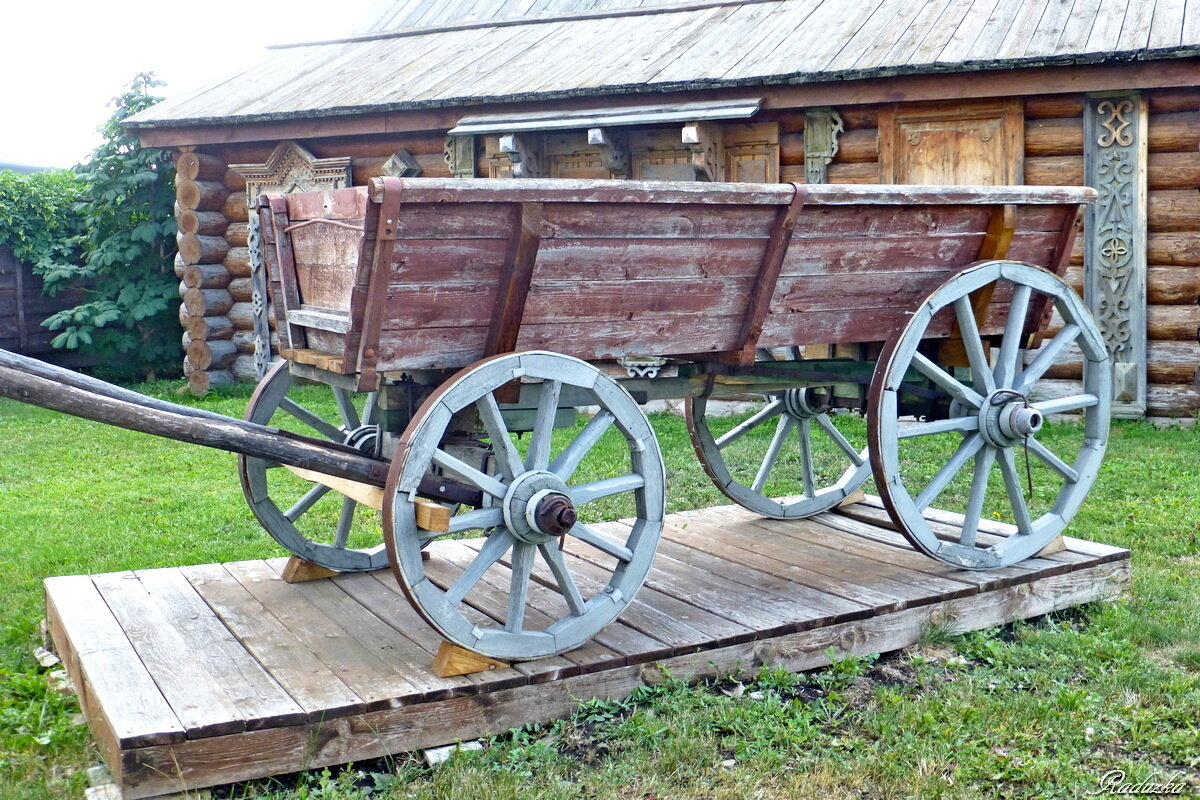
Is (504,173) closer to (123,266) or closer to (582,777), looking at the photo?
(123,266)

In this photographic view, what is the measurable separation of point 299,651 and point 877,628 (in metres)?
1.86

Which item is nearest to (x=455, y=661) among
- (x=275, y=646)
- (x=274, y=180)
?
(x=275, y=646)

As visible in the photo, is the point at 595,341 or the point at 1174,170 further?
the point at 1174,170

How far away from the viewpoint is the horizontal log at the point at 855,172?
29.6 ft

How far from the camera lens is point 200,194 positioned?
11883mm

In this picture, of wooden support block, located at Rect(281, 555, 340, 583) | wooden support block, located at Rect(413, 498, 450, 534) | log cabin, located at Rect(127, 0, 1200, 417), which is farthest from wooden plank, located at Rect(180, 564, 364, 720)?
log cabin, located at Rect(127, 0, 1200, 417)

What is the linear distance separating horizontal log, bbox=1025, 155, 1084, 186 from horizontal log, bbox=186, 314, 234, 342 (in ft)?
25.2

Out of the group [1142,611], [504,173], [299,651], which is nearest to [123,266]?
[504,173]

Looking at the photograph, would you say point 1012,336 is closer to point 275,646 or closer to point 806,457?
point 806,457

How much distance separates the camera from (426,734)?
331 centimetres

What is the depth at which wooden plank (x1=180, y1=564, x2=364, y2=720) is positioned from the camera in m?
3.21

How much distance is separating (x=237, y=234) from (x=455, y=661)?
9579 millimetres

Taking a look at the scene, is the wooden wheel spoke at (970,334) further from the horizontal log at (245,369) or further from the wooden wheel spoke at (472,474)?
the horizontal log at (245,369)

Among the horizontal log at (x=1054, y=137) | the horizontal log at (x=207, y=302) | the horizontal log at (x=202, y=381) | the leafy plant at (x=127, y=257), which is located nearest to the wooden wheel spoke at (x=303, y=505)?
the horizontal log at (x=1054, y=137)
